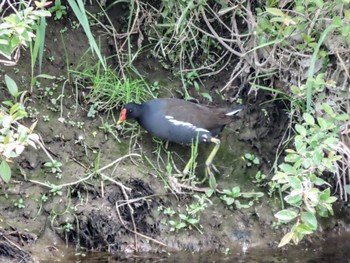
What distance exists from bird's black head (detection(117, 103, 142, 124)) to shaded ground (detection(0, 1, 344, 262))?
0.66 ft

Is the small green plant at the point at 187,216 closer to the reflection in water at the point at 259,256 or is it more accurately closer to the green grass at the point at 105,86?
the reflection in water at the point at 259,256

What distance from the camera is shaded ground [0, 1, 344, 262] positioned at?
5.45 meters

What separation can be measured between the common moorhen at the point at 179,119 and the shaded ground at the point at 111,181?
0.18m

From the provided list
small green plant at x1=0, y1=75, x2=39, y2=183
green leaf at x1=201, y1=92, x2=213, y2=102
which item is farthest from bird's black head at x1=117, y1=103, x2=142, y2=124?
small green plant at x1=0, y1=75, x2=39, y2=183

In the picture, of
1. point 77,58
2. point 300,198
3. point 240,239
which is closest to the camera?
point 300,198

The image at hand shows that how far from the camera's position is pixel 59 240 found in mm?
5398

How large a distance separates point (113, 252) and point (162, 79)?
1.54 metres

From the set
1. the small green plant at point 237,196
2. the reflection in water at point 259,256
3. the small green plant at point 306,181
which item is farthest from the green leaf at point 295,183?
the small green plant at point 237,196

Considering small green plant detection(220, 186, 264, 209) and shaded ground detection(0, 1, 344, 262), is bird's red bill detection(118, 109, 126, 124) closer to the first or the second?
shaded ground detection(0, 1, 344, 262)

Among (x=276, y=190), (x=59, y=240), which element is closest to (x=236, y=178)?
(x=276, y=190)

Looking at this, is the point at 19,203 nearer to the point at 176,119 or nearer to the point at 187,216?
the point at 187,216

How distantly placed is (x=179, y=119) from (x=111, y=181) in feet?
2.15

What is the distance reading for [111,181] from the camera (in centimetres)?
570

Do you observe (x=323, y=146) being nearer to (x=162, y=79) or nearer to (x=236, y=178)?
(x=236, y=178)
